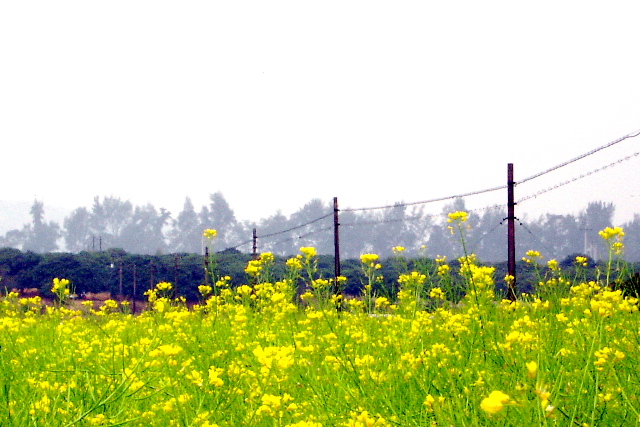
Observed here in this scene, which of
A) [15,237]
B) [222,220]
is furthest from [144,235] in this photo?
[15,237]

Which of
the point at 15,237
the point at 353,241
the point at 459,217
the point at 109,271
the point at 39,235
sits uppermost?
the point at 459,217

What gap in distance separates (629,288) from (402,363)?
612 cm

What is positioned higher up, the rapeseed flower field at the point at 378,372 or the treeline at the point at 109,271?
the rapeseed flower field at the point at 378,372

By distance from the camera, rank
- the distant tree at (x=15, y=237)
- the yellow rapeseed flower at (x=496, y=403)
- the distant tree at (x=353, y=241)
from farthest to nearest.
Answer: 1. the distant tree at (x=15, y=237)
2. the distant tree at (x=353, y=241)
3. the yellow rapeseed flower at (x=496, y=403)

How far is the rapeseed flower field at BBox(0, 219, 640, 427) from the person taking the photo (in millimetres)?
2402

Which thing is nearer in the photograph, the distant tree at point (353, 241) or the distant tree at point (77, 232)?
the distant tree at point (353, 241)

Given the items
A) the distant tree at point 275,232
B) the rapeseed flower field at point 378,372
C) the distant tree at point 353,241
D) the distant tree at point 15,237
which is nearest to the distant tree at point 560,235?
the distant tree at point 353,241

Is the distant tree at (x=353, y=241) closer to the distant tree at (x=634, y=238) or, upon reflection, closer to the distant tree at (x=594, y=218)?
the distant tree at (x=594, y=218)

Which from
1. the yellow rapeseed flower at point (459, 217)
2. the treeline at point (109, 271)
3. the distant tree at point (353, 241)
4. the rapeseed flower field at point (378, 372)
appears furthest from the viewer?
the distant tree at point (353, 241)

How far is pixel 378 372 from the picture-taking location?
3.46 m

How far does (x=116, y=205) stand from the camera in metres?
117

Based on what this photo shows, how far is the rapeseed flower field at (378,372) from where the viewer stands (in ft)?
7.88

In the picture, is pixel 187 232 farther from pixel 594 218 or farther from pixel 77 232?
pixel 594 218

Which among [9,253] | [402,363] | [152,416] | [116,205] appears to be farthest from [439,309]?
[116,205]
